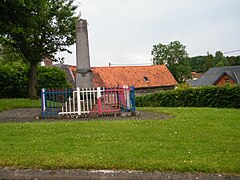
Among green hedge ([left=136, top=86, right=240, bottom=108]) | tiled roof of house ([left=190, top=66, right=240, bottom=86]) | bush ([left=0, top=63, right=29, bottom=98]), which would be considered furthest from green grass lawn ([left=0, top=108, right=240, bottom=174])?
tiled roof of house ([left=190, top=66, right=240, bottom=86])

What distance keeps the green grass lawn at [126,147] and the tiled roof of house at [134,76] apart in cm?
3798

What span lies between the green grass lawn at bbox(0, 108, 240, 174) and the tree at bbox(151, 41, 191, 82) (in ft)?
217

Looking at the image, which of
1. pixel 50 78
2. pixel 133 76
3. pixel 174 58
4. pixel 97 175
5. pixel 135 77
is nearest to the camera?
pixel 97 175

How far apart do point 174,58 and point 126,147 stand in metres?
72.5

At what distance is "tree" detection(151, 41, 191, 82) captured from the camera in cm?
7369

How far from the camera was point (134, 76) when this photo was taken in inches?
1982

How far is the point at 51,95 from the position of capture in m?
12.3

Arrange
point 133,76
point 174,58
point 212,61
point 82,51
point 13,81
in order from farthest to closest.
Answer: point 212,61, point 174,58, point 133,76, point 13,81, point 82,51

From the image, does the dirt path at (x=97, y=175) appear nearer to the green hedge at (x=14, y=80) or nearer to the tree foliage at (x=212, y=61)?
the green hedge at (x=14, y=80)

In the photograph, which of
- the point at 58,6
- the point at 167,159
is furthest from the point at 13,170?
the point at 58,6

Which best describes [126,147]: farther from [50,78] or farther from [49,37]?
[50,78]

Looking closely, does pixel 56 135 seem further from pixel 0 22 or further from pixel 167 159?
pixel 0 22

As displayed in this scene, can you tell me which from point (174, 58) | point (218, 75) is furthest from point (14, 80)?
point (174, 58)

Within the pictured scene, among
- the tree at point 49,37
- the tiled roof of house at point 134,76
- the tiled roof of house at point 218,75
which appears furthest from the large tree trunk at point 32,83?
the tiled roof of house at point 218,75
